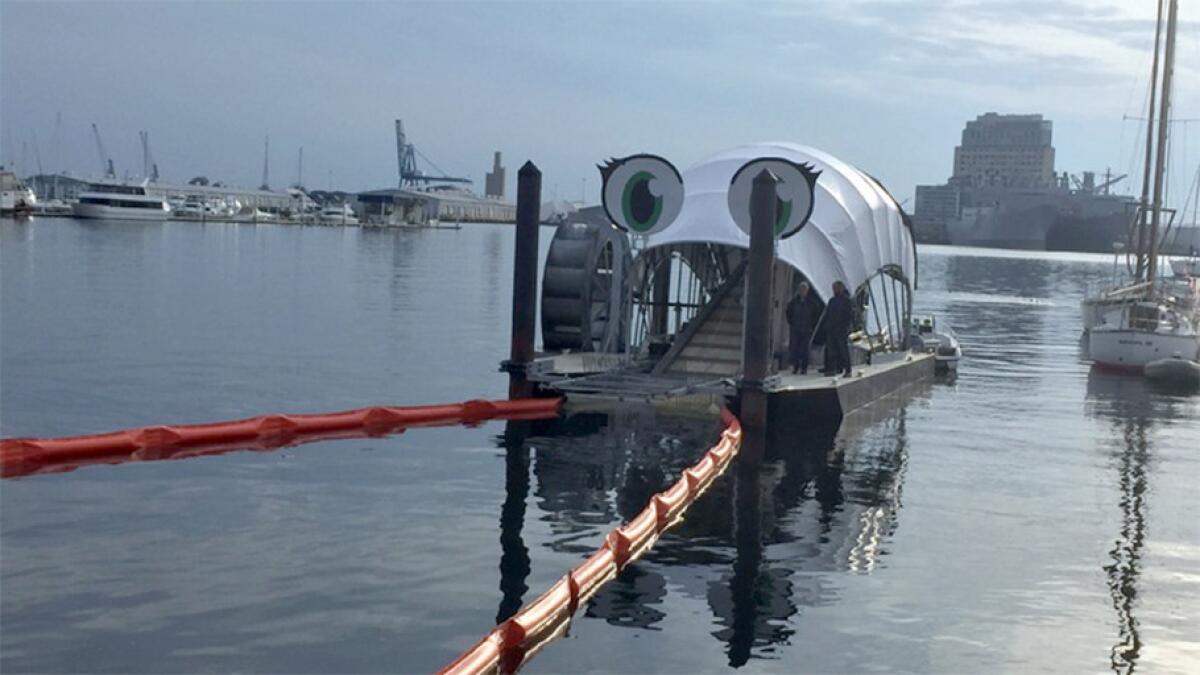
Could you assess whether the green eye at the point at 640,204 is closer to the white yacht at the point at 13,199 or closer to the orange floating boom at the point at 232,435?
the orange floating boom at the point at 232,435

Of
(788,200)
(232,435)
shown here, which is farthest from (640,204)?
(232,435)

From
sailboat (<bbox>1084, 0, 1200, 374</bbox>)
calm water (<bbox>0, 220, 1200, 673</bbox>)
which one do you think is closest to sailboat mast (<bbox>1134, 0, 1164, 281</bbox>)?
sailboat (<bbox>1084, 0, 1200, 374</bbox>)

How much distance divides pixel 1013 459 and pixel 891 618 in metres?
11.1

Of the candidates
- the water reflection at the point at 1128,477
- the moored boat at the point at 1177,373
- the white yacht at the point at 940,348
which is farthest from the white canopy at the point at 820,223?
the moored boat at the point at 1177,373

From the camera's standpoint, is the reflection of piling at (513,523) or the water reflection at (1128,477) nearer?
the water reflection at (1128,477)

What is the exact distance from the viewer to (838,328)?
27.5m

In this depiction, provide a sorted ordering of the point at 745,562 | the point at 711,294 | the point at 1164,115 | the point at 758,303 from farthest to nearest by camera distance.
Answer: the point at 1164,115, the point at 711,294, the point at 758,303, the point at 745,562

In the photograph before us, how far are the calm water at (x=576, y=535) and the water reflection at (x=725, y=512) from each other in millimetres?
60

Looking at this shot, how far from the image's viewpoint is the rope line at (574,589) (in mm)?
11508

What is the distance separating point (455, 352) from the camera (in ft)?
126

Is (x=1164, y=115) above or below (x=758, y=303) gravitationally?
above

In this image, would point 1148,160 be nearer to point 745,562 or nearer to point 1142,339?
point 1142,339

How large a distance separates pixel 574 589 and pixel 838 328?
14905mm

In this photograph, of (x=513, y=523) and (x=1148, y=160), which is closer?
(x=513, y=523)
